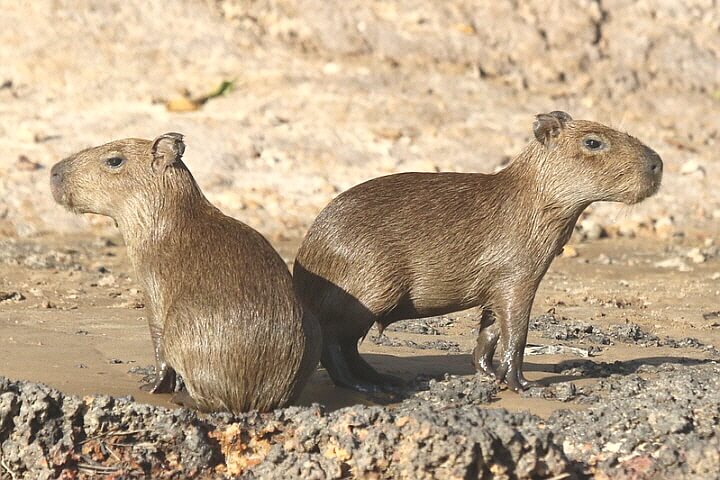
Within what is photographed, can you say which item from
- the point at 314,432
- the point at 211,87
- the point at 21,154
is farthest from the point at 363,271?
the point at 211,87

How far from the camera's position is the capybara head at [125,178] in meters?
6.83

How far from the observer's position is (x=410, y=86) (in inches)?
585

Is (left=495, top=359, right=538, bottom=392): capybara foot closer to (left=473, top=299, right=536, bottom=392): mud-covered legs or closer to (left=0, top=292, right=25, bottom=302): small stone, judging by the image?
(left=473, top=299, right=536, bottom=392): mud-covered legs

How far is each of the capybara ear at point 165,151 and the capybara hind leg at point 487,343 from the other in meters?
1.87

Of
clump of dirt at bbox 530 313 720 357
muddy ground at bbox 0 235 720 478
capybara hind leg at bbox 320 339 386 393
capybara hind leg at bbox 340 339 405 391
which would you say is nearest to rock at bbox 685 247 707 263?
muddy ground at bbox 0 235 720 478

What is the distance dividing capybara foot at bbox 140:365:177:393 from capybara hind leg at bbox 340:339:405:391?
3.12 ft

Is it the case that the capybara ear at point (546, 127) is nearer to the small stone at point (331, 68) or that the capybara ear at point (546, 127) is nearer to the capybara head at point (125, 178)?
the capybara head at point (125, 178)

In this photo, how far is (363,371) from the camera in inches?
281

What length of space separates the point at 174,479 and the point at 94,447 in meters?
0.36

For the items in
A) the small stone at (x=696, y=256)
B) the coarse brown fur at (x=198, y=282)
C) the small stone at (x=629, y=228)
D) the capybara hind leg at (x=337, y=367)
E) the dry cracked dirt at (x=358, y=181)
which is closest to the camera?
the dry cracked dirt at (x=358, y=181)

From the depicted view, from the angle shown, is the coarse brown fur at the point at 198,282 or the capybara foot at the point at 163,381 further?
the capybara foot at the point at 163,381

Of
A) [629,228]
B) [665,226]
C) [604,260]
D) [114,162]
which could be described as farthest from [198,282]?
[665,226]

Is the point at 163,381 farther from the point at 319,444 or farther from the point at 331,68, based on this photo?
the point at 331,68

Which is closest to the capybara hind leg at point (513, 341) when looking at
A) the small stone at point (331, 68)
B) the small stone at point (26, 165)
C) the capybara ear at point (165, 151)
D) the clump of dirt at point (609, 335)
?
the clump of dirt at point (609, 335)
